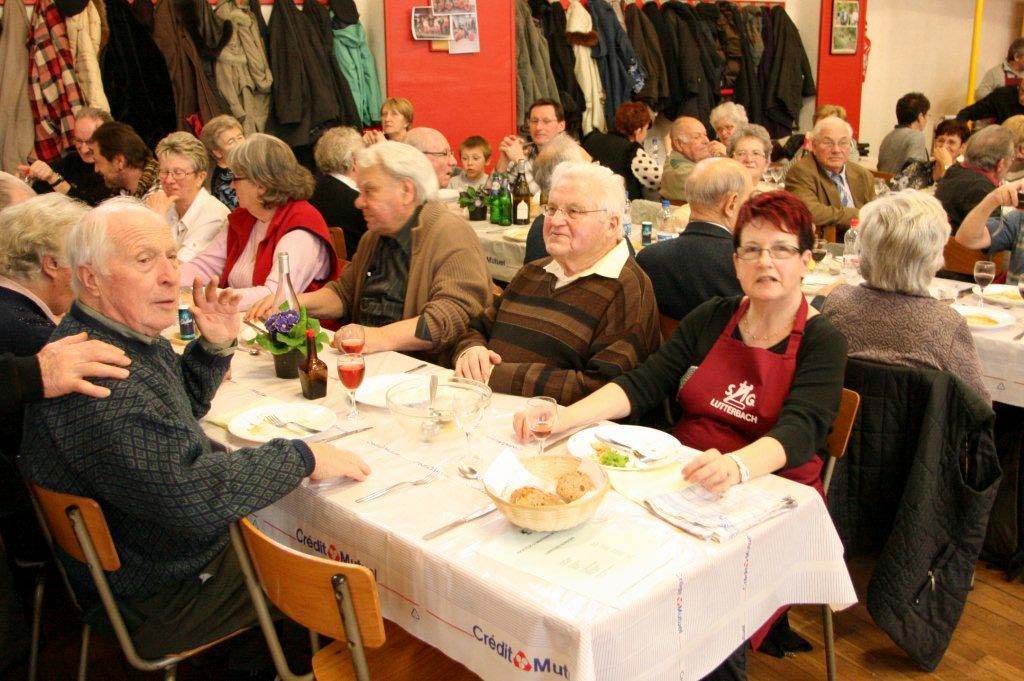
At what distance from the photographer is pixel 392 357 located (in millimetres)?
2785

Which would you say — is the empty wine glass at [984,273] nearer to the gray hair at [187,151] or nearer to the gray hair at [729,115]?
the gray hair at [187,151]

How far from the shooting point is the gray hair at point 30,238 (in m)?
2.43

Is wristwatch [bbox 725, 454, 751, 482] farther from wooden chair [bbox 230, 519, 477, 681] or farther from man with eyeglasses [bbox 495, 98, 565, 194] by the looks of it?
man with eyeglasses [bbox 495, 98, 565, 194]

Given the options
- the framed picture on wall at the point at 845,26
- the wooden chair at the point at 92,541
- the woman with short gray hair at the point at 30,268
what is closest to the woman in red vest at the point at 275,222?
the woman with short gray hair at the point at 30,268

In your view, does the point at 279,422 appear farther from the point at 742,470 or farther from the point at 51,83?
the point at 51,83

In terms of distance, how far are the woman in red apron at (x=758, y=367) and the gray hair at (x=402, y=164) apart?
1.18 meters

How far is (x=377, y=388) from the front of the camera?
243 centimetres

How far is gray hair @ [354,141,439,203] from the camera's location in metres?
3.07

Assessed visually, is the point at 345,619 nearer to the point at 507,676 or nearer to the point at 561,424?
the point at 507,676

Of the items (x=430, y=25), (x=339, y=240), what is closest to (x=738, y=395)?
(x=339, y=240)

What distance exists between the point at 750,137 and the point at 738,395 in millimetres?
3200

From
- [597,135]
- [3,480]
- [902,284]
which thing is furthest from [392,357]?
[597,135]

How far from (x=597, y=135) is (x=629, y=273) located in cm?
408

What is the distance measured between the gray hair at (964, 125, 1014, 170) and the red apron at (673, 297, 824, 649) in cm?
293
